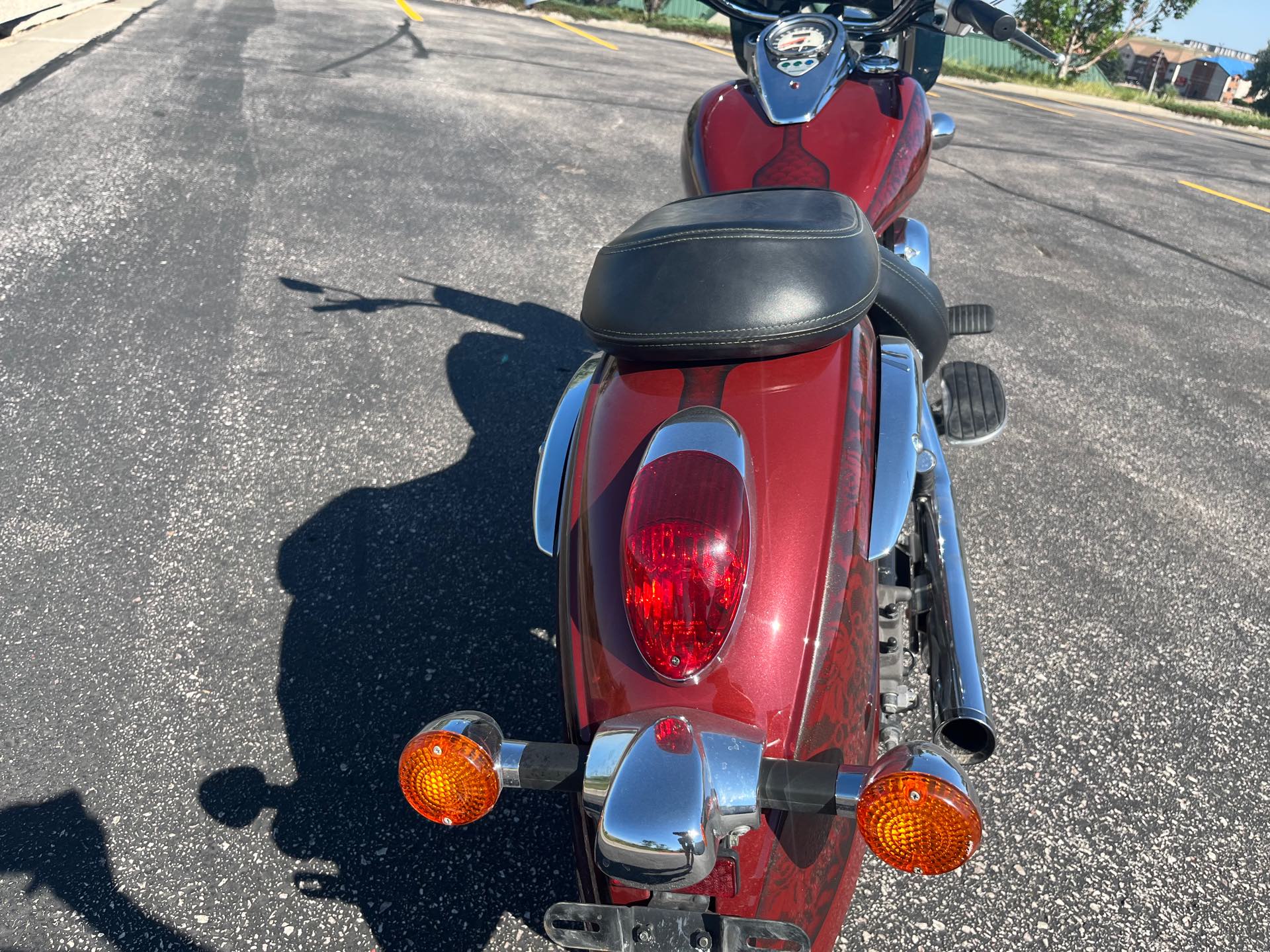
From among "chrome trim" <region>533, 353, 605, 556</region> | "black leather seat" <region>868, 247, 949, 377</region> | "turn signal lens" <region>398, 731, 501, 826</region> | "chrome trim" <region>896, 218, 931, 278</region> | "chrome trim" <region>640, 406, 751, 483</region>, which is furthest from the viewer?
"chrome trim" <region>896, 218, 931, 278</region>

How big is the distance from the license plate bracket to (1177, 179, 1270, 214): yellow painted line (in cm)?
880

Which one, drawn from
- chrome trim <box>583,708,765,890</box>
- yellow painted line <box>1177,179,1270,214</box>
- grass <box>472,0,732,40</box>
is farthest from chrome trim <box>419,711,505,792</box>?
grass <box>472,0,732,40</box>

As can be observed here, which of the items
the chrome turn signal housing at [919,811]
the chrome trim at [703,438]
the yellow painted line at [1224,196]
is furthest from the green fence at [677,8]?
the chrome turn signal housing at [919,811]

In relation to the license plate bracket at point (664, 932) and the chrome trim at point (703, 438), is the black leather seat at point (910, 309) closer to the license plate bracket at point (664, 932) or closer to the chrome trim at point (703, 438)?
the chrome trim at point (703, 438)

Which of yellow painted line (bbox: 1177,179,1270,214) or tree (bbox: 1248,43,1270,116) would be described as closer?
yellow painted line (bbox: 1177,179,1270,214)

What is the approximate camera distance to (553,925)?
1.27 m

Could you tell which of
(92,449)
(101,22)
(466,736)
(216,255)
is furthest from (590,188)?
(101,22)

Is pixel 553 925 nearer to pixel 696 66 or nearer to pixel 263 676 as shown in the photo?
pixel 263 676

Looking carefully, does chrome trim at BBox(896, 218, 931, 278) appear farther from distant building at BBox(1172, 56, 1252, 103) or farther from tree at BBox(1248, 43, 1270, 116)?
distant building at BBox(1172, 56, 1252, 103)

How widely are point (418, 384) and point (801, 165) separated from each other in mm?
1904

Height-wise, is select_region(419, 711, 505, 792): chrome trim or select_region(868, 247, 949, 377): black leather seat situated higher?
Result: select_region(868, 247, 949, 377): black leather seat

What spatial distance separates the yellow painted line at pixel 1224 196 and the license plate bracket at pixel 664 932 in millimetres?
8803

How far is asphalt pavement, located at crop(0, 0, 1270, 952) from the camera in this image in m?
1.96

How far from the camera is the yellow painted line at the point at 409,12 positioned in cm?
1288
